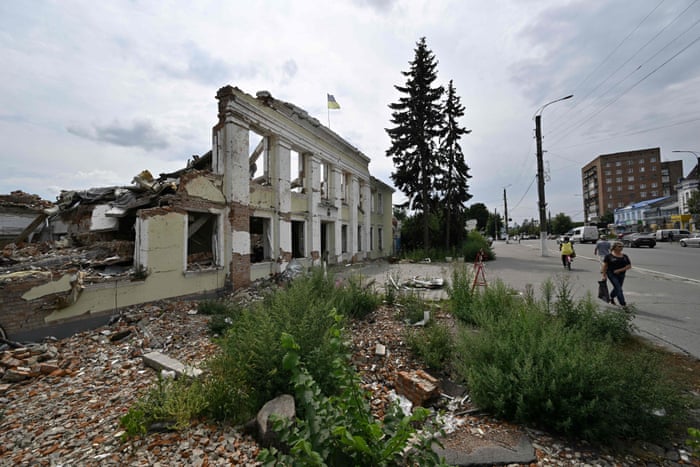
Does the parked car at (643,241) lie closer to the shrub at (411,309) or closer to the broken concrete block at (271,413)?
the shrub at (411,309)

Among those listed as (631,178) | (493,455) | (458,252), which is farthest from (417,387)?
(631,178)

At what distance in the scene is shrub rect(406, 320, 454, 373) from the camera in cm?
427

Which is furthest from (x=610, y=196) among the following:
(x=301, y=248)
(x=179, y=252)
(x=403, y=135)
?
(x=179, y=252)

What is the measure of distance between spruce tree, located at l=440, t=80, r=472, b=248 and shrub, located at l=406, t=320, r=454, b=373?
58.6 ft

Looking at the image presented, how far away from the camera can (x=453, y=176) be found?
22094 millimetres

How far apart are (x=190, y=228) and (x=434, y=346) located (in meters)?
7.83

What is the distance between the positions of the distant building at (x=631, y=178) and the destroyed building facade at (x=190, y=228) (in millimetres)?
90123

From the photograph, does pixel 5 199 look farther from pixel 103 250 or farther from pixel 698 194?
pixel 698 194

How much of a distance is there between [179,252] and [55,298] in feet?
8.80

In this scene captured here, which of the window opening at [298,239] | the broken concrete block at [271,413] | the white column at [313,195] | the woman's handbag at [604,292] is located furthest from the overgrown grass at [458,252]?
the broken concrete block at [271,413]

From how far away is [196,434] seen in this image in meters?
2.88

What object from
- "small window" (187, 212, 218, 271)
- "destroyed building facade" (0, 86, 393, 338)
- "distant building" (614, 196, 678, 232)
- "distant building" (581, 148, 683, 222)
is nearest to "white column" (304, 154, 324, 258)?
"destroyed building facade" (0, 86, 393, 338)

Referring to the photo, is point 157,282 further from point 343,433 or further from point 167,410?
point 343,433

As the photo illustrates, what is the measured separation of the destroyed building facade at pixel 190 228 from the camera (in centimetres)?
597
